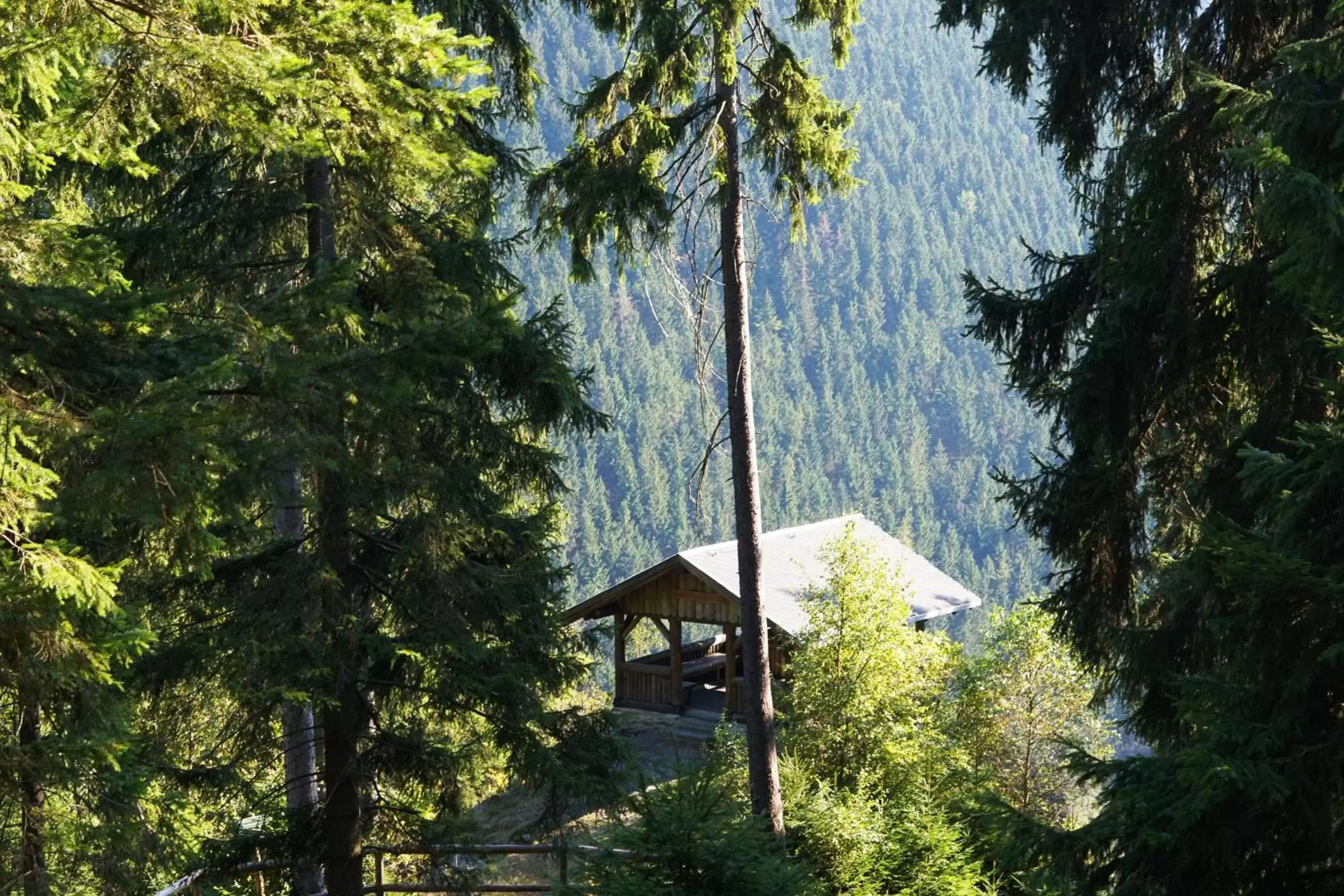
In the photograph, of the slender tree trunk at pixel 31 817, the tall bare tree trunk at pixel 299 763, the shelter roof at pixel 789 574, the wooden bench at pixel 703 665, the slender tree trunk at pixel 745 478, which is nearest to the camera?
the slender tree trunk at pixel 31 817

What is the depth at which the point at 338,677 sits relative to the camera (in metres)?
7.88

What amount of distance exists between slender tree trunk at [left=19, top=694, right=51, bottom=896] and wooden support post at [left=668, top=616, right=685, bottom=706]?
14.3 m

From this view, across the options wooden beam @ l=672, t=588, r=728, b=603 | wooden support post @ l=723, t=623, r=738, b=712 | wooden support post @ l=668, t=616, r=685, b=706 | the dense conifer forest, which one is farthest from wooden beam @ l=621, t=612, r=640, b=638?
the dense conifer forest

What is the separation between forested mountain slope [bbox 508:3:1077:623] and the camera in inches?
4658

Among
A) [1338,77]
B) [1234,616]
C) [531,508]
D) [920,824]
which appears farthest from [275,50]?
[920,824]

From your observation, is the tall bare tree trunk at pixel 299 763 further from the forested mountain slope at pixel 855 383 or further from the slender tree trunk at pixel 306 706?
the forested mountain slope at pixel 855 383

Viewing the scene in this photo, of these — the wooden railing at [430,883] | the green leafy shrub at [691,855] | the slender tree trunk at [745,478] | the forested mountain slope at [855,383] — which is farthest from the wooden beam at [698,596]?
the forested mountain slope at [855,383]

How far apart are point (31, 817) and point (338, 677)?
126 inches

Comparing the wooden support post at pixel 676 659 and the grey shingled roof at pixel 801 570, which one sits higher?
the grey shingled roof at pixel 801 570

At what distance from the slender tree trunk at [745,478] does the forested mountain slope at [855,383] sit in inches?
3258

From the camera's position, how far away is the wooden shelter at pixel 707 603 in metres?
19.8

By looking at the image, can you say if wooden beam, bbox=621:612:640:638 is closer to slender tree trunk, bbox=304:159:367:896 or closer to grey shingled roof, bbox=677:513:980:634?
grey shingled roof, bbox=677:513:980:634

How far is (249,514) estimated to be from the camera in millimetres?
9188

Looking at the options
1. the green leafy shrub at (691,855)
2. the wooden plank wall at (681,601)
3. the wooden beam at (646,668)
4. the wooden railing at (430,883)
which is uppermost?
the wooden plank wall at (681,601)
